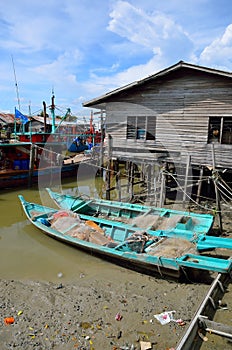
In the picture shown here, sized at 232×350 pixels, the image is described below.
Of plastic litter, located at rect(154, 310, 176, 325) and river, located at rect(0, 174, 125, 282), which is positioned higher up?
plastic litter, located at rect(154, 310, 176, 325)

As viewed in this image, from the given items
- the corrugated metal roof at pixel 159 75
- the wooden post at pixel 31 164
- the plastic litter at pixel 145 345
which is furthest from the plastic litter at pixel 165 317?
→ the wooden post at pixel 31 164

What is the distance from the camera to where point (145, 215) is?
930 cm

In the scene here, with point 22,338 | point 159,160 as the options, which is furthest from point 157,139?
point 22,338

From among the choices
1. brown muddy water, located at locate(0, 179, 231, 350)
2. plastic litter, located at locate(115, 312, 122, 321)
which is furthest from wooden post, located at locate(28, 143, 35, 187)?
plastic litter, located at locate(115, 312, 122, 321)

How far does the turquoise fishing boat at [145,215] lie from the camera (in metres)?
8.30

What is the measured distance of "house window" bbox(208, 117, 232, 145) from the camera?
10281 mm

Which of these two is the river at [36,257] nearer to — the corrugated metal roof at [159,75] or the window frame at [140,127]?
the window frame at [140,127]

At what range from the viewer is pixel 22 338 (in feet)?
16.0

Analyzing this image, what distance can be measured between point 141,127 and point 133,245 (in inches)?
256

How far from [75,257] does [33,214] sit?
2.93 m

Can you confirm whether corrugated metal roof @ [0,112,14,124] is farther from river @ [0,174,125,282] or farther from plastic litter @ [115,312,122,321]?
plastic litter @ [115,312,122,321]

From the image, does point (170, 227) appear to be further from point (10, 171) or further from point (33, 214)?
point (10, 171)

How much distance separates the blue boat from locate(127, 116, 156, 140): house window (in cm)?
490

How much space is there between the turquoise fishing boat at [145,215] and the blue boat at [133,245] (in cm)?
55
